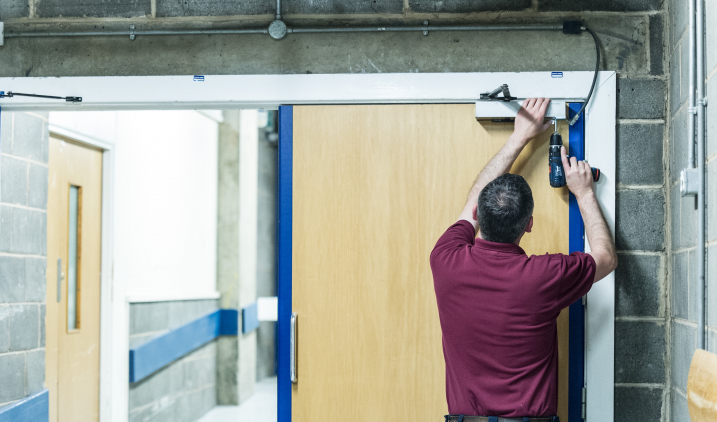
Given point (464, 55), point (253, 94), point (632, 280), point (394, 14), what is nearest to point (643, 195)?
point (632, 280)

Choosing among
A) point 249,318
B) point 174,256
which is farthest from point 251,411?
point 174,256

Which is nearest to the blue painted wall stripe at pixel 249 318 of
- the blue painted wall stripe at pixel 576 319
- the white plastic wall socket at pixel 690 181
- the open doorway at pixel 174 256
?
the open doorway at pixel 174 256

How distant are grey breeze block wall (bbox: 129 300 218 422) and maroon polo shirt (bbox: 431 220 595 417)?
2961 millimetres

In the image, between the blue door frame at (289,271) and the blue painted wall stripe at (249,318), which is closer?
the blue door frame at (289,271)

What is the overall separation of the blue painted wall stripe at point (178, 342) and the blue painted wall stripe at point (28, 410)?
137cm

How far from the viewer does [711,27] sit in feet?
5.46

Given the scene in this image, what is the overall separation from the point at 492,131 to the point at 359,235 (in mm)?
614

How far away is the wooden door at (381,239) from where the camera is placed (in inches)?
83.4

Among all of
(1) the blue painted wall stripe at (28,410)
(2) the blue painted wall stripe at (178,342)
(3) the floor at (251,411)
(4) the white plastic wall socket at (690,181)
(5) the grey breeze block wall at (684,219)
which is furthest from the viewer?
(3) the floor at (251,411)

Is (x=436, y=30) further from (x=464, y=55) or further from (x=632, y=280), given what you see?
(x=632, y=280)

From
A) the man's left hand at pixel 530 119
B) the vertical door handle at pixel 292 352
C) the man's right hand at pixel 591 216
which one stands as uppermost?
the man's left hand at pixel 530 119

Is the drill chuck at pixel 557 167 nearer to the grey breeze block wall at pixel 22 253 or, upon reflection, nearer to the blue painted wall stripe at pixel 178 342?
the grey breeze block wall at pixel 22 253

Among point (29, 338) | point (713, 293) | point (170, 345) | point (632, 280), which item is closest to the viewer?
point (713, 293)

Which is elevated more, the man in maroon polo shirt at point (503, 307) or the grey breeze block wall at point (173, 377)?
the man in maroon polo shirt at point (503, 307)
